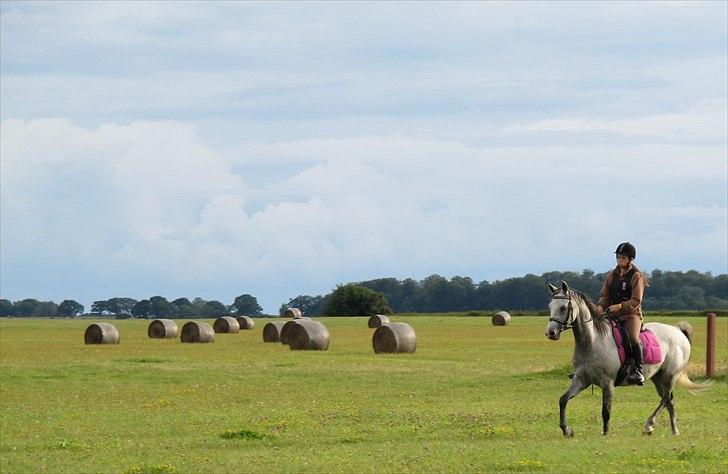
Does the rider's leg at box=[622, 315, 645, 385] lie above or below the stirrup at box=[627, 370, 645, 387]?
above

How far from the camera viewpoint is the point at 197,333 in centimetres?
6353

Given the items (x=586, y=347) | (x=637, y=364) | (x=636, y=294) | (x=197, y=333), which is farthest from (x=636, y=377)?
(x=197, y=333)

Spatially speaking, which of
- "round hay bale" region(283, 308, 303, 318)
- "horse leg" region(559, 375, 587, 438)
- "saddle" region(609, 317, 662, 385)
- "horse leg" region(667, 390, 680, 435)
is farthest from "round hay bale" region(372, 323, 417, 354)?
"round hay bale" region(283, 308, 303, 318)

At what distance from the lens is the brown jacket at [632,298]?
17.6 meters

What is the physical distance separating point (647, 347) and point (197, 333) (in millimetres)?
47404

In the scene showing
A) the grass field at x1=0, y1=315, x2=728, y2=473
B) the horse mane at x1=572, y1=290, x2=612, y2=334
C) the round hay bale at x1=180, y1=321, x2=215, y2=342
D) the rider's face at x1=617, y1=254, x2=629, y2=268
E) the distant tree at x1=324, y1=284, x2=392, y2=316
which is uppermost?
the distant tree at x1=324, y1=284, x2=392, y2=316

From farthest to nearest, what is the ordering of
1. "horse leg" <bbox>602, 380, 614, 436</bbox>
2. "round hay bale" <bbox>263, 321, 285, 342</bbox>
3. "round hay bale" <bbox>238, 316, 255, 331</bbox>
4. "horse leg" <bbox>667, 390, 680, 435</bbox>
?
1. "round hay bale" <bbox>238, 316, 255, 331</bbox>
2. "round hay bale" <bbox>263, 321, 285, 342</bbox>
3. "horse leg" <bbox>667, 390, 680, 435</bbox>
4. "horse leg" <bbox>602, 380, 614, 436</bbox>

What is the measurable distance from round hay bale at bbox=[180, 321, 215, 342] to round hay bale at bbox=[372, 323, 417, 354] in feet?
50.1

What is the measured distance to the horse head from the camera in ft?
54.1

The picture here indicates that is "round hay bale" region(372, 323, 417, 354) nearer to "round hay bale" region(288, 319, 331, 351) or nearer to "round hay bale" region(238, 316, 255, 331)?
"round hay bale" region(288, 319, 331, 351)

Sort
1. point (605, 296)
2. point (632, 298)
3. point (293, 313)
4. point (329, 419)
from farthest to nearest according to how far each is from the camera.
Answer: point (293, 313) < point (329, 419) < point (605, 296) < point (632, 298)

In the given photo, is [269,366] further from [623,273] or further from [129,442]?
[623,273]

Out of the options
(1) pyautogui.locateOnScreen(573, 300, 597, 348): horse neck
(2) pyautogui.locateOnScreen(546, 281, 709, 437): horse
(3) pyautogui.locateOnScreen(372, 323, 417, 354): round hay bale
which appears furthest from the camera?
(3) pyautogui.locateOnScreen(372, 323, 417, 354): round hay bale

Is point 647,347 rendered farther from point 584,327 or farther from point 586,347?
point 584,327
